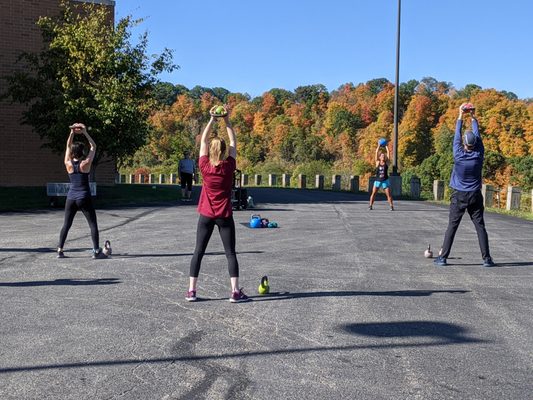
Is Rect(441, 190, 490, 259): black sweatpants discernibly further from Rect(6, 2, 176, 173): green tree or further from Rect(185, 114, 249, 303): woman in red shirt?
Rect(6, 2, 176, 173): green tree

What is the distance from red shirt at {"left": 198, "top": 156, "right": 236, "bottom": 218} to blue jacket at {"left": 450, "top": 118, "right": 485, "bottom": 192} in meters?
3.99

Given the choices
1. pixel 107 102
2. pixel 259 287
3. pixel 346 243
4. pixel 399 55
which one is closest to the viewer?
pixel 259 287

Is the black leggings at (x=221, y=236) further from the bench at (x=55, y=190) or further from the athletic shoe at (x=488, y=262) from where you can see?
the bench at (x=55, y=190)

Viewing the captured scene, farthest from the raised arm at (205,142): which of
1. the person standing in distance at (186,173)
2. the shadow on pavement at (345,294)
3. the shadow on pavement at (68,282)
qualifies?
the person standing in distance at (186,173)

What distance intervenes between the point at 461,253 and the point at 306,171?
38782 mm

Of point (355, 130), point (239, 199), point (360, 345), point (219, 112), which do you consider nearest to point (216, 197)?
point (219, 112)

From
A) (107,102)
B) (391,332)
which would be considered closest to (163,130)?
(107,102)

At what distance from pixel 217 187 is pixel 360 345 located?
2.24m

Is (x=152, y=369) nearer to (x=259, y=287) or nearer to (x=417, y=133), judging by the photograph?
(x=259, y=287)

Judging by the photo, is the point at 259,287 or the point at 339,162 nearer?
the point at 259,287

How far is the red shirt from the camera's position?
6016mm

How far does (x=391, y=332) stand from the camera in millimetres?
5176

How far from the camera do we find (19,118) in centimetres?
2470

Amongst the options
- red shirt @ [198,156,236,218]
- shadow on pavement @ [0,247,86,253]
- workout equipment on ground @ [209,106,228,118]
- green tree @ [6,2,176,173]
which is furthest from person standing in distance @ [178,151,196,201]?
workout equipment on ground @ [209,106,228,118]
